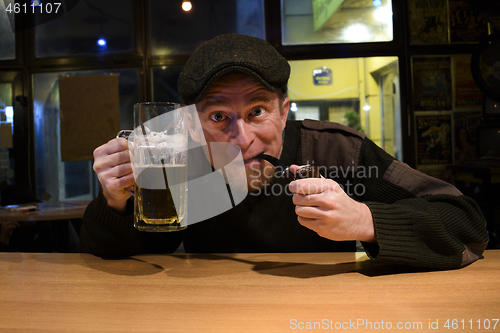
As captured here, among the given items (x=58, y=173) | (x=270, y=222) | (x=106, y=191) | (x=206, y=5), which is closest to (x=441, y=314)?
(x=270, y=222)

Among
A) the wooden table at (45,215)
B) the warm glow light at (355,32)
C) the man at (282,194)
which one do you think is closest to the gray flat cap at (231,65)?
the man at (282,194)

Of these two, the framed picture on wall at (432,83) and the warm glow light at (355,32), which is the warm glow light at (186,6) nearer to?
the warm glow light at (355,32)

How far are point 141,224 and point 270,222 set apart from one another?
59 centimetres

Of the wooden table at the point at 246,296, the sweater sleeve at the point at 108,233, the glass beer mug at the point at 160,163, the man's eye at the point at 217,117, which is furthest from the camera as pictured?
the man's eye at the point at 217,117

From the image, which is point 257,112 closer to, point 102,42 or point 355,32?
point 355,32

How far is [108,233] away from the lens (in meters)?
1.08

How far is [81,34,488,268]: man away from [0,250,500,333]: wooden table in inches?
3.4

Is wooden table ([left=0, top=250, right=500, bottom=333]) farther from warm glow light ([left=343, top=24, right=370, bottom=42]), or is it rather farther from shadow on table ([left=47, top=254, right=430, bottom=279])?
warm glow light ([left=343, top=24, right=370, bottom=42])

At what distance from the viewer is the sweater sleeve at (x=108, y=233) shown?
108 centimetres

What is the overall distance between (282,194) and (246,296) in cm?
69

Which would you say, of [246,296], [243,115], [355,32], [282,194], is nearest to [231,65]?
[243,115]

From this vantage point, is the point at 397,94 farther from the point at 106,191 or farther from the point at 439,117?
the point at 106,191

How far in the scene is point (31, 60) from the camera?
3.88 m

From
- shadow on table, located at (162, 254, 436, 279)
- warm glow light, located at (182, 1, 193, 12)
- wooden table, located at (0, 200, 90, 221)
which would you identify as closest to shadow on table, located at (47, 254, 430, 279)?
shadow on table, located at (162, 254, 436, 279)
